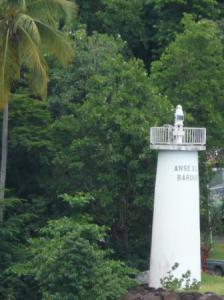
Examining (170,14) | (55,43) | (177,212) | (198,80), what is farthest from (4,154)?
(170,14)

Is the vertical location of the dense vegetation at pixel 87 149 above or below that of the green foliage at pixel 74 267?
above

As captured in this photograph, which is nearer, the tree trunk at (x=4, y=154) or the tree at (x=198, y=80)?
the tree trunk at (x=4, y=154)

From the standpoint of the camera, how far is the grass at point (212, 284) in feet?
113

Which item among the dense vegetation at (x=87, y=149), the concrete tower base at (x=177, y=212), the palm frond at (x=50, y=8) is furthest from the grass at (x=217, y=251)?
the palm frond at (x=50, y=8)

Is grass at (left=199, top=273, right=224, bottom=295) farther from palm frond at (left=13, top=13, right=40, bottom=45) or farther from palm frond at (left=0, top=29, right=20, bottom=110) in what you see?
palm frond at (left=13, top=13, right=40, bottom=45)

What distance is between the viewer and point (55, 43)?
1417 inches

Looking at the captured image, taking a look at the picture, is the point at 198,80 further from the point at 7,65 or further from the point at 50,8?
the point at 7,65

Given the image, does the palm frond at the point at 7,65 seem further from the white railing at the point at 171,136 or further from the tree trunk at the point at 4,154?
the white railing at the point at 171,136

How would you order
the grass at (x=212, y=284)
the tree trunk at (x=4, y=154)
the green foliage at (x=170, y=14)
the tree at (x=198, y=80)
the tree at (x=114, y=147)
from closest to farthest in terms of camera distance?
the grass at (x=212, y=284) → the tree at (x=114, y=147) → the tree trunk at (x=4, y=154) → the tree at (x=198, y=80) → the green foliage at (x=170, y=14)

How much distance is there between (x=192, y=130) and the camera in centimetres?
3378

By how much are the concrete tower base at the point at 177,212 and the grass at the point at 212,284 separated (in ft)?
3.74

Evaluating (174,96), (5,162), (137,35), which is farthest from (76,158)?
(137,35)

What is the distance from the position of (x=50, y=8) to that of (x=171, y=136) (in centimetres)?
650

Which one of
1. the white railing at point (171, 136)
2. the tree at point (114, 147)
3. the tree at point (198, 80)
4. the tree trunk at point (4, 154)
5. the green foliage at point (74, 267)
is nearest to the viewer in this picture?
the green foliage at point (74, 267)
